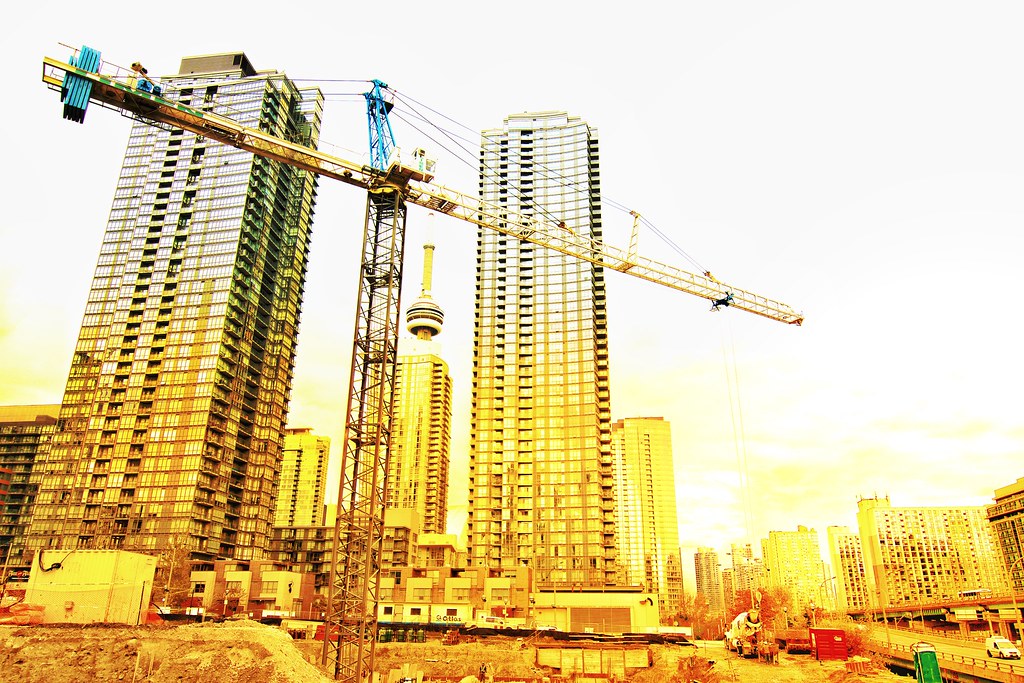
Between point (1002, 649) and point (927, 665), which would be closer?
point (927, 665)

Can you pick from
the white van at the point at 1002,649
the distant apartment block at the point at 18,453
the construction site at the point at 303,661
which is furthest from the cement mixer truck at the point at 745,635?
the distant apartment block at the point at 18,453

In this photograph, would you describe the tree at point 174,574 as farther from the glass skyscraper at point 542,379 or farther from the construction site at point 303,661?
the glass skyscraper at point 542,379

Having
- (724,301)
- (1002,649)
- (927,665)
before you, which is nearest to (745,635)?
(1002,649)

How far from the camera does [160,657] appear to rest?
45219mm

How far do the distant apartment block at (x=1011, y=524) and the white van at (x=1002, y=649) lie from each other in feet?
289

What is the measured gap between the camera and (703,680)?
2024 inches

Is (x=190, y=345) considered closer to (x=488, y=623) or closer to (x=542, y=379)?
(x=542, y=379)

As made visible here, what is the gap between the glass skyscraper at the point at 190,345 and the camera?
111m

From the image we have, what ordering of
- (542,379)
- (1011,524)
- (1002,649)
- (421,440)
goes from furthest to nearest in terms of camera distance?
(421,440) < (542,379) < (1011,524) < (1002,649)

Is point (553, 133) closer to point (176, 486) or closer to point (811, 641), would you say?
point (176, 486)

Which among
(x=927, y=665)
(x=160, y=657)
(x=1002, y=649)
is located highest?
(x=1002, y=649)

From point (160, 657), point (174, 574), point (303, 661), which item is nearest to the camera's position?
point (160, 657)

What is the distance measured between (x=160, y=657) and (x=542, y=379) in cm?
8973

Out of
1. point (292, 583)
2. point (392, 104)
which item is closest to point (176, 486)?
point (292, 583)
